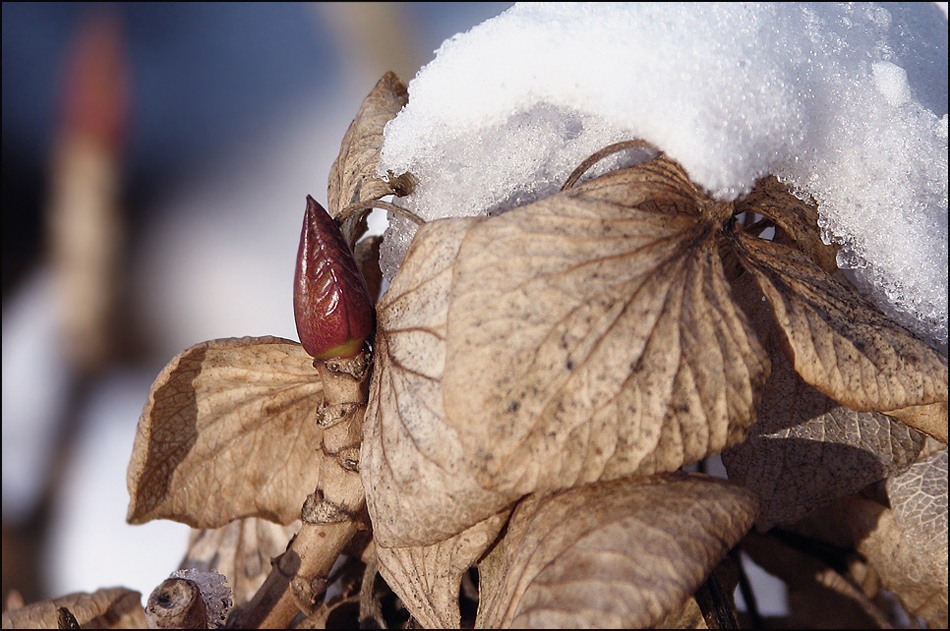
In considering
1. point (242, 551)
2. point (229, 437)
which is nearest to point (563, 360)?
point (229, 437)

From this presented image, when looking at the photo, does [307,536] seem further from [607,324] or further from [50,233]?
[50,233]

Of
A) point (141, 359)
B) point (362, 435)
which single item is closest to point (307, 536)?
point (362, 435)

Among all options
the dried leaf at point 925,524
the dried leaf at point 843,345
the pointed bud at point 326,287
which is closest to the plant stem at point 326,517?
the pointed bud at point 326,287

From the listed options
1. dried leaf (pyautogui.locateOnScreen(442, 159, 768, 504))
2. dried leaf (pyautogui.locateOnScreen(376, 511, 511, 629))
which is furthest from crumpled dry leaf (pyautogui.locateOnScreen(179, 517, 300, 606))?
dried leaf (pyautogui.locateOnScreen(442, 159, 768, 504))

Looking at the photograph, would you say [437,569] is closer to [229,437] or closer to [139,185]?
[229,437]

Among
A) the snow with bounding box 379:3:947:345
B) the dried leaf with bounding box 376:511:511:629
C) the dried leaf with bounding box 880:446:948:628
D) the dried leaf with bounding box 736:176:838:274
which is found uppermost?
the snow with bounding box 379:3:947:345

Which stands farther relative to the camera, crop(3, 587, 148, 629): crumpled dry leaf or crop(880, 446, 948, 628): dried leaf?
crop(3, 587, 148, 629): crumpled dry leaf

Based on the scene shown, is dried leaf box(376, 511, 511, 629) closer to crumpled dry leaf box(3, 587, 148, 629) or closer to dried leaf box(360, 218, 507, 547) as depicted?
dried leaf box(360, 218, 507, 547)

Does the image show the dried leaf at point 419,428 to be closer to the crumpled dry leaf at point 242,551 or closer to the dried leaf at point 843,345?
the dried leaf at point 843,345
